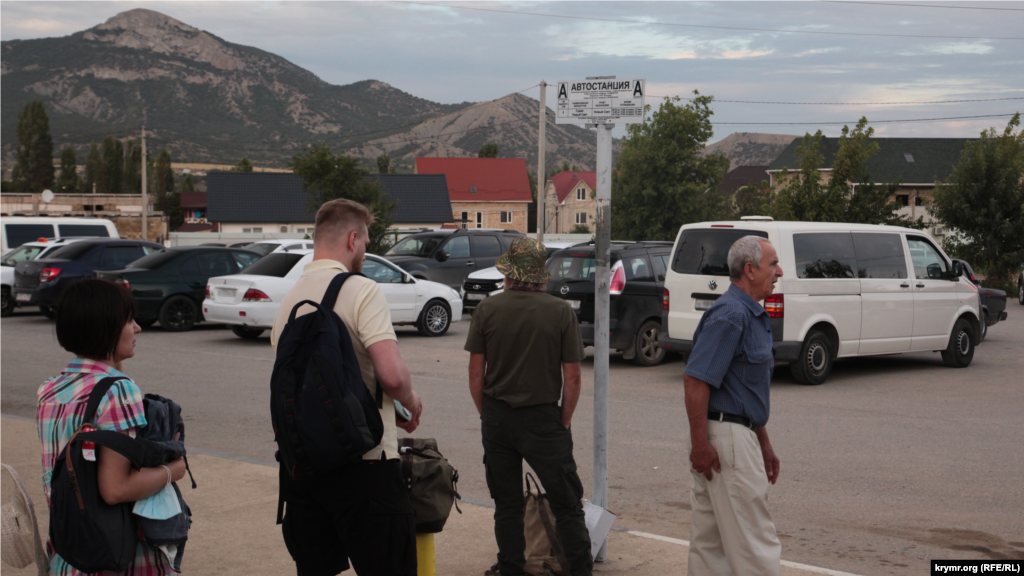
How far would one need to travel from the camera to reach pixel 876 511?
627 centimetres

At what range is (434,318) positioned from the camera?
1717 centimetres

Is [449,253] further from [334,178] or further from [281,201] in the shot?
[281,201]

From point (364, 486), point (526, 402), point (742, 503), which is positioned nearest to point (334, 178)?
point (526, 402)

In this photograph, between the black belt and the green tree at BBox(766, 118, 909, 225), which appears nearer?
the black belt

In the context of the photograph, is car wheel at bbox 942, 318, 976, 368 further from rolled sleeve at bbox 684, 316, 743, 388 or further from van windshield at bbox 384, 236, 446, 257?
van windshield at bbox 384, 236, 446, 257

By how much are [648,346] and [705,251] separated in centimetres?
231

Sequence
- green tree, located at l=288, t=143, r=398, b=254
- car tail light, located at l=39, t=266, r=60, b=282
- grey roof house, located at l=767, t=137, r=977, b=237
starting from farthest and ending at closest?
grey roof house, located at l=767, t=137, r=977, b=237, green tree, located at l=288, t=143, r=398, b=254, car tail light, located at l=39, t=266, r=60, b=282

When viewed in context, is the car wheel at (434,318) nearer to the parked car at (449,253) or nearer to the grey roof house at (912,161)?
the parked car at (449,253)

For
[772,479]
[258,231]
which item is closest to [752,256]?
[772,479]

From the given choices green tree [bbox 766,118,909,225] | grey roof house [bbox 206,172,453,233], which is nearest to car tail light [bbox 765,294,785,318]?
green tree [bbox 766,118,909,225]

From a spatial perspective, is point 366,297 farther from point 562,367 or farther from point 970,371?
point 970,371

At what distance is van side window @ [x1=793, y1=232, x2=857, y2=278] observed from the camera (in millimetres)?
11219

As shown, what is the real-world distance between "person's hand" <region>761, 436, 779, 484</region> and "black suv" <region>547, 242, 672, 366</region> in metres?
8.50

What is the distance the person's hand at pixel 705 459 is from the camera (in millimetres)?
3971
